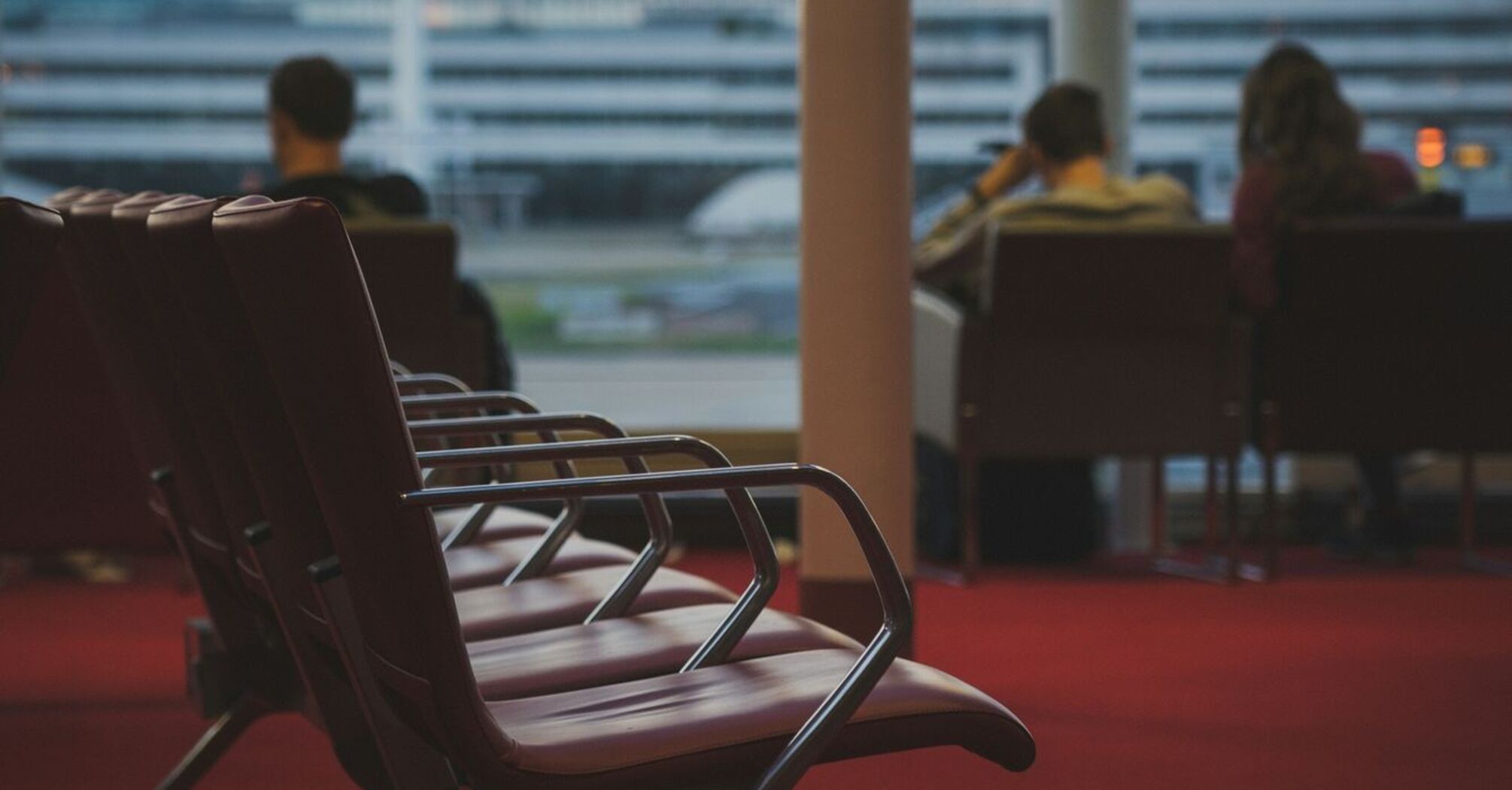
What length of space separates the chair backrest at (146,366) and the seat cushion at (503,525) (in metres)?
0.56

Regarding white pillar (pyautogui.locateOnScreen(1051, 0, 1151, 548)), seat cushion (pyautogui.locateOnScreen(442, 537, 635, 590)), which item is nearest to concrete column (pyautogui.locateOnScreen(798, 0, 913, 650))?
seat cushion (pyautogui.locateOnScreen(442, 537, 635, 590))

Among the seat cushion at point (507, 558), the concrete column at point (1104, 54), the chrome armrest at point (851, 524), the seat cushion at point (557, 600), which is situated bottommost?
the seat cushion at point (507, 558)

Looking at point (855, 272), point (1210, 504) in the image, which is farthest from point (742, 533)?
point (1210, 504)

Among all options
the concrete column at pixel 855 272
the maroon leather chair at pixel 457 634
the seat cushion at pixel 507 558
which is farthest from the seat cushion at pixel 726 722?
the concrete column at pixel 855 272

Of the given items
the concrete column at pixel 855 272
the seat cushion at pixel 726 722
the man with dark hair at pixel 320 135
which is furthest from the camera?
the man with dark hair at pixel 320 135

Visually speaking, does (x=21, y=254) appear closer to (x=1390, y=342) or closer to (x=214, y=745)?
(x=214, y=745)

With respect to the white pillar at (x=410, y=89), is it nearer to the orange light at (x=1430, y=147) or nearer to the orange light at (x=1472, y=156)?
the orange light at (x=1430, y=147)

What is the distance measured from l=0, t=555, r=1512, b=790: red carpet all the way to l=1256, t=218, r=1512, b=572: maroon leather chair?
435mm

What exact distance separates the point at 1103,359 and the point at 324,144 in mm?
2091

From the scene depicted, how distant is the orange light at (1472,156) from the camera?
6141 millimetres

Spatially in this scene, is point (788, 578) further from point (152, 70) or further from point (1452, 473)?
point (152, 70)

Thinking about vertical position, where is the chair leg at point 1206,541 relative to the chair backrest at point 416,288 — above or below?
below

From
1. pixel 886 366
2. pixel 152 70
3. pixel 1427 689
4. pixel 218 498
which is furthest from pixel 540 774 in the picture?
pixel 152 70

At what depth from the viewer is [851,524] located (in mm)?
1562
